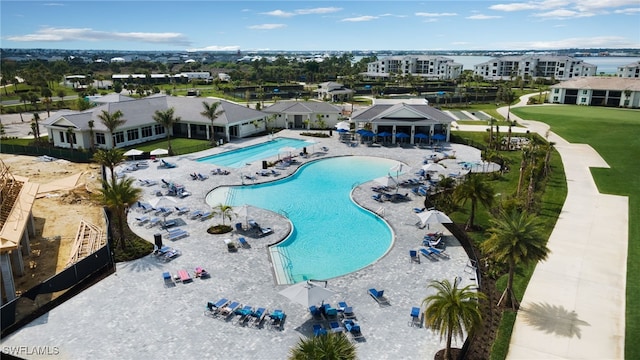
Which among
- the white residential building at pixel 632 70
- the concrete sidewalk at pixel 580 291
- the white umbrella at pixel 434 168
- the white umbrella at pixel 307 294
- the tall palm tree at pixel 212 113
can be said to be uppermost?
the white residential building at pixel 632 70

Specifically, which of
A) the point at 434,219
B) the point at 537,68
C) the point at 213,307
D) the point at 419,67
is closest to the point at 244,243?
the point at 213,307

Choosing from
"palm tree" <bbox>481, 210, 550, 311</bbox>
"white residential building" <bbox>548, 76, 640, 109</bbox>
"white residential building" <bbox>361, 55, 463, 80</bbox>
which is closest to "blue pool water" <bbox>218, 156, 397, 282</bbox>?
"palm tree" <bbox>481, 210, 550, 311</bbox>

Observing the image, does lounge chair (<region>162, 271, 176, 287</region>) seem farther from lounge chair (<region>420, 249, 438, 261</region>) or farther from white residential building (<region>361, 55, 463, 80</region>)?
white residential building (<region>361, 55, 463, 80</region>)

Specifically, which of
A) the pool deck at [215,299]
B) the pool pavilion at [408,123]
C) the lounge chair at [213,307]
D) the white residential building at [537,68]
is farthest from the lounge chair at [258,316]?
the white residential building at [537,68]

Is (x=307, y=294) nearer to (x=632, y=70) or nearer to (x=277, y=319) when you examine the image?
(x=277, y=319)

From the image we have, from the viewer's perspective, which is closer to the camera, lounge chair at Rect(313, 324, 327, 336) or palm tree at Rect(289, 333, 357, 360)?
palm tree at Rect(289, 333, 357, 360)

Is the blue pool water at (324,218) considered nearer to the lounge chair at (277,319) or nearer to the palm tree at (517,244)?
the lounge chair at (277,319)
